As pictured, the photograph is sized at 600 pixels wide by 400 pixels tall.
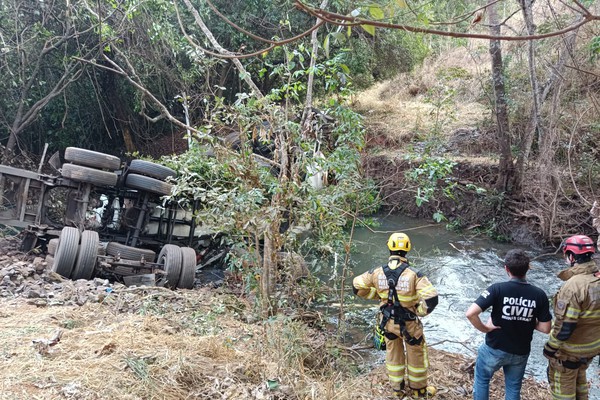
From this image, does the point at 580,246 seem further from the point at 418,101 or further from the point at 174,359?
the point at 418,101

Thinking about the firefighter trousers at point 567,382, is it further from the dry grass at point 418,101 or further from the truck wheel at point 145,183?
the dry grass at point 418,101

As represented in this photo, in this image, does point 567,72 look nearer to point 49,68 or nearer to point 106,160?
point 106,160

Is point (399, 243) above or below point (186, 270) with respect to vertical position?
above

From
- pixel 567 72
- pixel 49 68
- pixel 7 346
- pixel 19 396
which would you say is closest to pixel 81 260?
pixel 7 346

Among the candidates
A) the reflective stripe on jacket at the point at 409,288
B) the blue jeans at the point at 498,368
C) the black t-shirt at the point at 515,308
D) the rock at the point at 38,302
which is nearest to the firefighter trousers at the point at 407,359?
the reflective stripe on jacket at the point at 409,288

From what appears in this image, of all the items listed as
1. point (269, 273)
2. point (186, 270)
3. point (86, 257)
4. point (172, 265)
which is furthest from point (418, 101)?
point (269, 273)

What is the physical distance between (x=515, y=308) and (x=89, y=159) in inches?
246

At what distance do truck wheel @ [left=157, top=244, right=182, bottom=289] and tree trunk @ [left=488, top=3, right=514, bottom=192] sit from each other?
7.12m

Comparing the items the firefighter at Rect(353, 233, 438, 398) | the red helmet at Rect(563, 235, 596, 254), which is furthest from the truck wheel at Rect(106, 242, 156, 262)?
the red helmet at Rect(563, 235, 596, 254)

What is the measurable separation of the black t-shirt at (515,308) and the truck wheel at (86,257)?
5.33m

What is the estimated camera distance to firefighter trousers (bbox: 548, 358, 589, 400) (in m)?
3.48

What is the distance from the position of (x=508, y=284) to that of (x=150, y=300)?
4049 millimetres

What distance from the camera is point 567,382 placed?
11.4ft

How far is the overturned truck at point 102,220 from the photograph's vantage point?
695 cm
